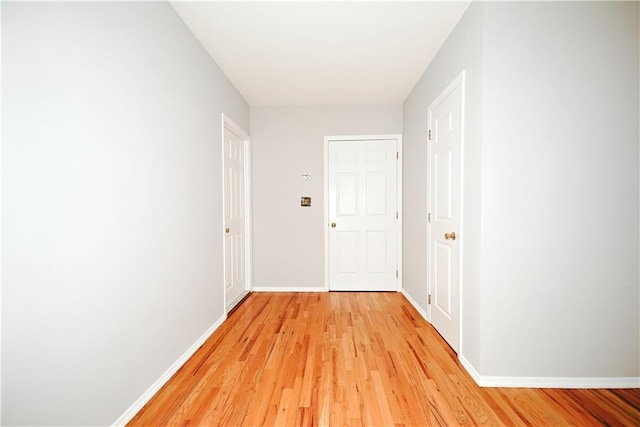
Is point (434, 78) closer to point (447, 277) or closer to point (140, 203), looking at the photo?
point (447, 277)

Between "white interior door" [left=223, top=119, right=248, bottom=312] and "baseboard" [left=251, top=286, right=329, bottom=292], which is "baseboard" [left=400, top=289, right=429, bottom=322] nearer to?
"baseboard" [left=251, top=286, right=329, bottom=292]

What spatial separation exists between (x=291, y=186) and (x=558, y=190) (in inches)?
112

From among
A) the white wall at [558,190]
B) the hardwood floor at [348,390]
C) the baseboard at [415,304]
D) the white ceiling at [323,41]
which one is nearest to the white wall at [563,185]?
the white wall at [558,190]

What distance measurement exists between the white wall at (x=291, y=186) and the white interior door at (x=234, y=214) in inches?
8.7

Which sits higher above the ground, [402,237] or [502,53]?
[502,53]

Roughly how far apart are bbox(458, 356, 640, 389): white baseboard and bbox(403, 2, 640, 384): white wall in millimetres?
31

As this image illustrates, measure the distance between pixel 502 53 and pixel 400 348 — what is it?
2178 mm

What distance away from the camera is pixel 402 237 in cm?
388

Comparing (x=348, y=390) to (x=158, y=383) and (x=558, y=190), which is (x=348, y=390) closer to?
(x=158, y=383)

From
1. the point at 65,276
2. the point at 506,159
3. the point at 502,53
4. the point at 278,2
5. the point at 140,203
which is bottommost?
the point at 65,276

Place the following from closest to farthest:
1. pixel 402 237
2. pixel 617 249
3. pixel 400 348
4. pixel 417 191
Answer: pixel 617 249, pixel 400 348, pixel 417 191, pixel 402 237

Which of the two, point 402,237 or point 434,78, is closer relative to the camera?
point 434,78

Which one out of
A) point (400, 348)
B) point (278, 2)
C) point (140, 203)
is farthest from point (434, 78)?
point (140, 203)

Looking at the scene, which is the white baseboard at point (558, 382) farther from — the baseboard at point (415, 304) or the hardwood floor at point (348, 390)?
the baseboard at point (415, 304)
